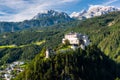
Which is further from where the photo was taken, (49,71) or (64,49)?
(64,49)

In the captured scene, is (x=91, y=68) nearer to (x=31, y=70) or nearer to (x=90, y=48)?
(x=90, y=48)

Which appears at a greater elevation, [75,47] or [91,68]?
[75,47]

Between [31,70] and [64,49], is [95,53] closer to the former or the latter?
[64,49]

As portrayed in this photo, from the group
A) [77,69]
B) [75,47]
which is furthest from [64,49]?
[77,69]

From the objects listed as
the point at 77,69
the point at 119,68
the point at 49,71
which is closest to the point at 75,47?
the point at 77,69

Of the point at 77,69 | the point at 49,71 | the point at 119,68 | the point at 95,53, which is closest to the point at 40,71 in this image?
the point at 49,71

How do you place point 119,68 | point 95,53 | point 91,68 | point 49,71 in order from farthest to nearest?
point 119,68
point 95,53
point 91,68
point 49,71

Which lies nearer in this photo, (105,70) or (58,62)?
(58,62)

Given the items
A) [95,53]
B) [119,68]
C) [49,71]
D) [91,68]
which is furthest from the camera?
[119,68]

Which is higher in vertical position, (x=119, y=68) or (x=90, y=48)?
(x=90, y=48)
